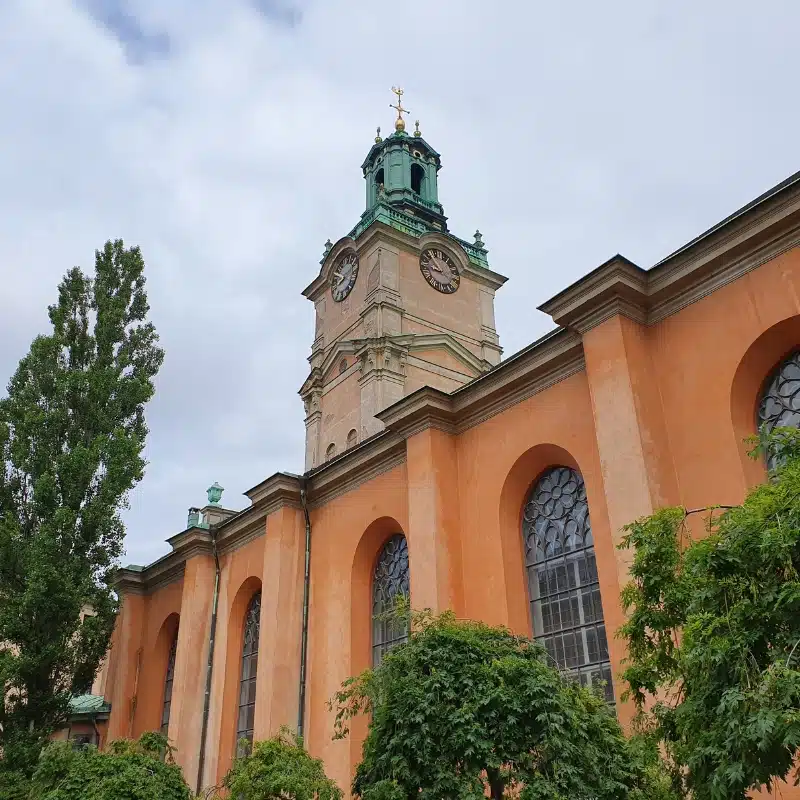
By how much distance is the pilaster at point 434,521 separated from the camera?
1391 centimetres

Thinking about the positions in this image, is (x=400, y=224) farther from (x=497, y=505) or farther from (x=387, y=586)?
(x=497, y=505)

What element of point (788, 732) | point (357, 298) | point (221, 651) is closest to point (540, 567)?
point (788, 732)

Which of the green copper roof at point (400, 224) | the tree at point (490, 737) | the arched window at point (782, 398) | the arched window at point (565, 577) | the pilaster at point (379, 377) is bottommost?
the tree at point (490, 737)

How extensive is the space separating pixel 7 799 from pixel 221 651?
634cm

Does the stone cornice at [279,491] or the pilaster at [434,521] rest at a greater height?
the stone cornice at [279,491]

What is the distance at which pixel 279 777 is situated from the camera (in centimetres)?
1076

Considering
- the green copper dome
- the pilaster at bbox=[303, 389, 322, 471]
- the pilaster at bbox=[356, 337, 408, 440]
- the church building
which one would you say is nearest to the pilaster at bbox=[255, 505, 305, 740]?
the church building

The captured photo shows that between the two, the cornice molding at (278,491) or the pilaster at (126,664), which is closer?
the cornice molding at (278,491)

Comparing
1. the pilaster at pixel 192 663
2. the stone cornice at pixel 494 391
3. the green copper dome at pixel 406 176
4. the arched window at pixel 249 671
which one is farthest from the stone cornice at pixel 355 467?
the green copper dome at pixel 406 176

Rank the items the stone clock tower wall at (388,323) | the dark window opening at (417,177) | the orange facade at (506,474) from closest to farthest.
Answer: the orange facade at (506,474) → the stone clock tower wall at (388,323) → the dark window opening at (417,177)

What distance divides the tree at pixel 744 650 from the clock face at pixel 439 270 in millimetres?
23524

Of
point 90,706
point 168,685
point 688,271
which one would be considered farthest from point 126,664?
point 688,271

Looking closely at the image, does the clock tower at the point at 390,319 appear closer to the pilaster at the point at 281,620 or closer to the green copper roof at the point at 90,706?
the pilaster at the point at 281,620

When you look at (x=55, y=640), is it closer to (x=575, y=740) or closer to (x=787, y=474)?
(x=575, y=740)
